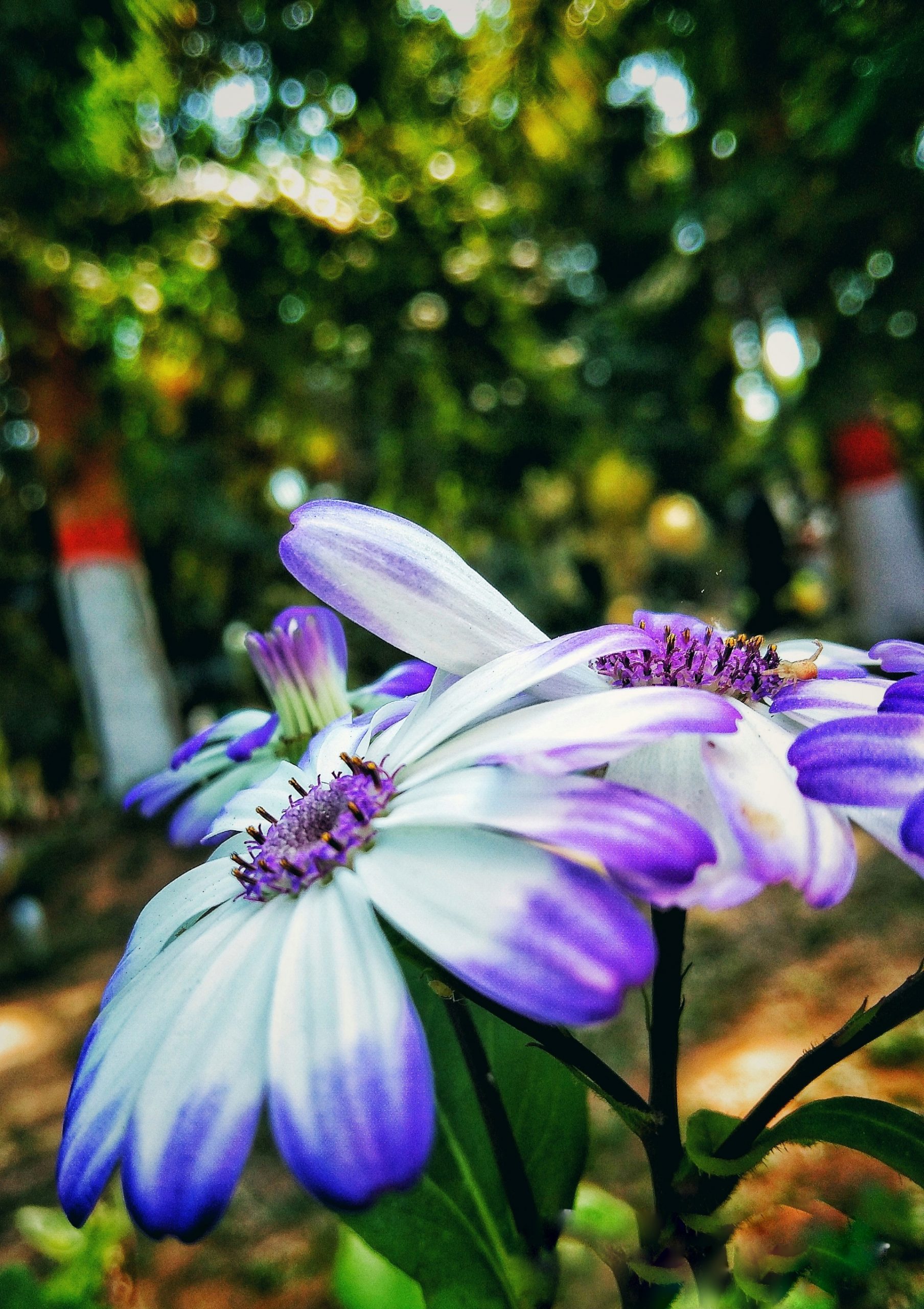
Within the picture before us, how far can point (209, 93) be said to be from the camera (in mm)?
5422

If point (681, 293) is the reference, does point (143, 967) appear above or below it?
below

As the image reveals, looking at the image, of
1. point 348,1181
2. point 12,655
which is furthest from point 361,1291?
point 12,655

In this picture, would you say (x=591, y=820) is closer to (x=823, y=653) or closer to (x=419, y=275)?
(x=823, y=653)

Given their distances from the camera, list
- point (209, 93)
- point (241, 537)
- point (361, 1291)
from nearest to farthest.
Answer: point (361, 1291) → point (209, 93) → point (241, 537)

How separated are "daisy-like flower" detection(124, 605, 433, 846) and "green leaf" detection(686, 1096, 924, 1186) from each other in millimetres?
391

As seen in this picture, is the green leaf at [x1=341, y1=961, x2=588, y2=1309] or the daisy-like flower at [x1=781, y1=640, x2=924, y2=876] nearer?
the daisy-like flower at [x1=781, y1=640, x2=924, y2=876]

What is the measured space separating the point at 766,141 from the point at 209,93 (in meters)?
3.87

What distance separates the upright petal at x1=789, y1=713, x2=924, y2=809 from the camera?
37cm

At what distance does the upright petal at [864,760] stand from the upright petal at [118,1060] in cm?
29

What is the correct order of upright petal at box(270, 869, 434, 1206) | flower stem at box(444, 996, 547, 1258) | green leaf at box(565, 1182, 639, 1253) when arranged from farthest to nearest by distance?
green leaf at box(565, 1182, 639, 1253) → flower stem at box(444, 996, 547, 1258) → upright petal at box(270, 869, 434, 1206)

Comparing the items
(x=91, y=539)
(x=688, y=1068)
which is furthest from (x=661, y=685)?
(x=91, y=539)

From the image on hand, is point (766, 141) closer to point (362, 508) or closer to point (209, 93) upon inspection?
point (209, 93)

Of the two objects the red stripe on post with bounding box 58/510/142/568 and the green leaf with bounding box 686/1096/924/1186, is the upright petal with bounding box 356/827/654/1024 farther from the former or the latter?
the red stripe on post with bounding box 58/510/142/568

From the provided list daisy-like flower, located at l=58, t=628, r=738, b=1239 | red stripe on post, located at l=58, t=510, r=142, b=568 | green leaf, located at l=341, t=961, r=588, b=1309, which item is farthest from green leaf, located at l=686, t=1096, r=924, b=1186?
red stripe on post, located at l=58, t=510, r=142, b=568
